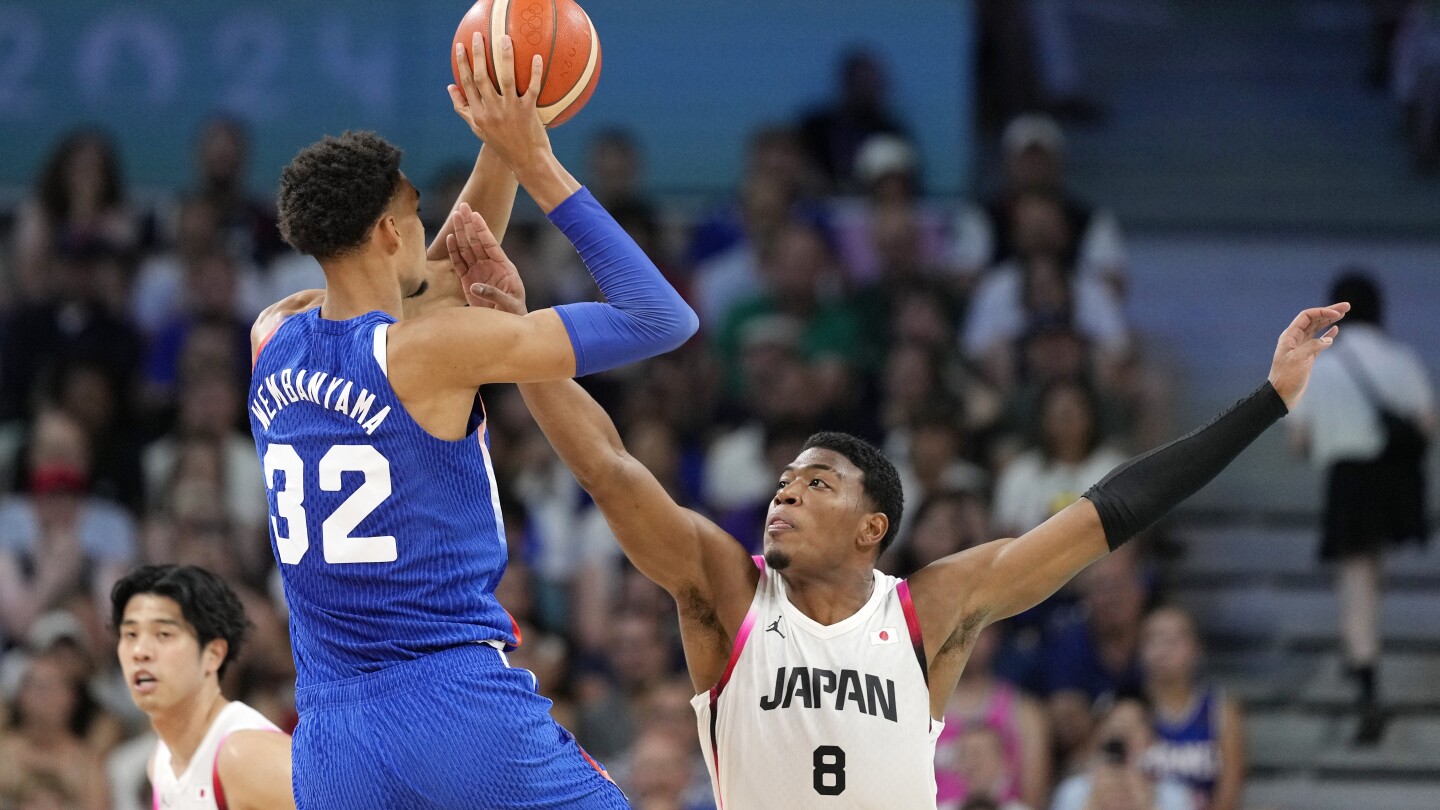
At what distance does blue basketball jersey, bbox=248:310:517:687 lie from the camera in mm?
4152

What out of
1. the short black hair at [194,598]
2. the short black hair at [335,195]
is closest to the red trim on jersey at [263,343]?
the short black hair at [335,195]

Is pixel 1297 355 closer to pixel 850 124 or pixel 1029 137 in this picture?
pixel 1029 137

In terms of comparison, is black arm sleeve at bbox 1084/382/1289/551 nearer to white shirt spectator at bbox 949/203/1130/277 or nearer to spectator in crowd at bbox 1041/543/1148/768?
spectator in crowd at bbox 1041/543/1148/768

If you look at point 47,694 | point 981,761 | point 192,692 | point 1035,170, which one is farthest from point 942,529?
point 192,692

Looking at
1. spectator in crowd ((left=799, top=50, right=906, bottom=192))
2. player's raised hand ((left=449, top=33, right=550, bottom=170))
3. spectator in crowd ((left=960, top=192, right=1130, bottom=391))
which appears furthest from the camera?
spectator in crowd ((left=799, top=50, right=906, bottom=192))

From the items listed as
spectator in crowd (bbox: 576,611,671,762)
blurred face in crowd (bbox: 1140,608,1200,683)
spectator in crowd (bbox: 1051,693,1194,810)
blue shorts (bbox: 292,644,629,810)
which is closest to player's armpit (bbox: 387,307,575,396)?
blue shorts (bbox: 292,644,629,810)

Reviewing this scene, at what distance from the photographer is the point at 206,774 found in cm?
531

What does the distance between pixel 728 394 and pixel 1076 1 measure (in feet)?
19.0

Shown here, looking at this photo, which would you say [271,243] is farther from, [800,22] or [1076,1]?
[1076,1]

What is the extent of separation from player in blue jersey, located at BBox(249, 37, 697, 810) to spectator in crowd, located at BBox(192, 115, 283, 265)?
7520 mm

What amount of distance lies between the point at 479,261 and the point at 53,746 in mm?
5470

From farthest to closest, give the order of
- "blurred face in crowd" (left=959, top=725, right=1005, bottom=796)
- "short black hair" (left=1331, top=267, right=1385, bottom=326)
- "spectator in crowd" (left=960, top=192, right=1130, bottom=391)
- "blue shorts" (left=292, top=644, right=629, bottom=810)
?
"spectator in crowd" (left=960, top=192, right=1130, bottom=391) < "short black hair" (left=1331, top=267, right=1385, bottom=326) < "blurred face in crowd" (left=959, top=725, right=1005, bottom=796) < "blue shorts" (left=292, top=644, right=629, bottom=810)

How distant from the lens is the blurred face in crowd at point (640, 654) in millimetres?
Answer: 9305

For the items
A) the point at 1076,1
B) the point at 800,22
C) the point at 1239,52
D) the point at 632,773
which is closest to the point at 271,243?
the point at 800,22
